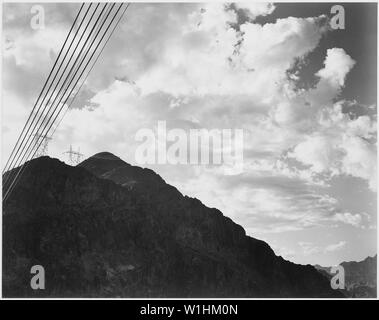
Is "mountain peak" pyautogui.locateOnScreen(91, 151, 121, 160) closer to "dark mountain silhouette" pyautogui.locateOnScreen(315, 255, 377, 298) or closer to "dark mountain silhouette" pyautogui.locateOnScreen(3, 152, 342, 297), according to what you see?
"dark mountain silhouette" pyautogui.locateOnScreen(3, 152, 342, 297)

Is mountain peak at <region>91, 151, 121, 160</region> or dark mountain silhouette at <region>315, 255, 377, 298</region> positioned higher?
mountain peak at <region>91, 151, 121, 160</region>

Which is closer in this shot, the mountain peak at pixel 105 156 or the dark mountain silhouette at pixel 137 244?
the dark mountain silhouette at pixel 137 244

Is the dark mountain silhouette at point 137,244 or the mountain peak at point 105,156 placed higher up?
the mountain peak at point 105,156

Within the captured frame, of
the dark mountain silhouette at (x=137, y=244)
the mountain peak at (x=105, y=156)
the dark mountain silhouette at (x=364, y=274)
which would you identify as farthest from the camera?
the mountain peak at (x=105, y=156)

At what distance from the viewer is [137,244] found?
104312 millimetres

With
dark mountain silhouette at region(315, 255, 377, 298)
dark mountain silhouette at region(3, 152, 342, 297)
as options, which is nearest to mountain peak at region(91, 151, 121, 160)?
dark mountain silhouette at region(3, 152, 342, 297)

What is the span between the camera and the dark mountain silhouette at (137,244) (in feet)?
294

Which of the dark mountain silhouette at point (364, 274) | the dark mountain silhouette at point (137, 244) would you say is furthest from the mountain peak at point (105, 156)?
the dark mountain silhouette at point (364, 274)

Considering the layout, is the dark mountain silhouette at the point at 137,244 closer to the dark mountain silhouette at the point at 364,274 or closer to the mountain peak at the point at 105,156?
the mountain peak at the point at 105,156

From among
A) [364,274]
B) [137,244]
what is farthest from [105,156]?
[364,274]

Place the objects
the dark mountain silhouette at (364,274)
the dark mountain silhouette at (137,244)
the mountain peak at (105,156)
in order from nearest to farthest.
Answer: the dark mountain silhouette at (364,274) < the dark mountain silhouette at (137,244) < the mountain peak at (105,156)

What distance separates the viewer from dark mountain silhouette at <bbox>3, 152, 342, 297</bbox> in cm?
8956

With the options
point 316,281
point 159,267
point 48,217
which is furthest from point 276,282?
point 48,217

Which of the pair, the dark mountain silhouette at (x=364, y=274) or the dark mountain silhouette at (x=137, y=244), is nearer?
the dark mountain silhouette at (x=364, y=274)
